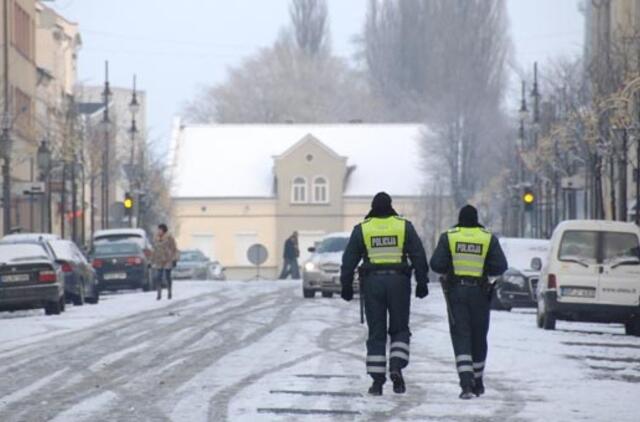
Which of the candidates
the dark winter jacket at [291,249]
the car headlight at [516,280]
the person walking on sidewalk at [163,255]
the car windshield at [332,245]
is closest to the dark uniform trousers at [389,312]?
the car headlight at [516,280]

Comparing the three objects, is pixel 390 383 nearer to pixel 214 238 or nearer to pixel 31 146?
pixel 31 146

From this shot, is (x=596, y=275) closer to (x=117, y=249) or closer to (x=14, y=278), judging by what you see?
(x=14, y=278)

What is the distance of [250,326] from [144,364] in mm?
9459

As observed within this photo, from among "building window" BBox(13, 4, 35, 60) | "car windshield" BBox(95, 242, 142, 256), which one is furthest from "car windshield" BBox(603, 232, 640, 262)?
"building window" BBox(13, 4, 35, 60)

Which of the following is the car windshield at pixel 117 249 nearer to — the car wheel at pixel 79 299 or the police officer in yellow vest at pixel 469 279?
the car wheel at pixel 79 299

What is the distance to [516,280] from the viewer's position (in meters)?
41.2

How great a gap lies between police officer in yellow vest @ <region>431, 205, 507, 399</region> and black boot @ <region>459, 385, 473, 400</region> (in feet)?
1.63

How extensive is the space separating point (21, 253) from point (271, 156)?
82.6 meters

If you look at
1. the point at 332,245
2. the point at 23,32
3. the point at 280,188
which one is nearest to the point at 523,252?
the point at 332,245

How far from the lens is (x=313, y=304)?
41.5 m

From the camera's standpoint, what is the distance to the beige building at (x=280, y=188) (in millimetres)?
118875

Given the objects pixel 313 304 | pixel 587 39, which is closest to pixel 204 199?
pixel 587 39

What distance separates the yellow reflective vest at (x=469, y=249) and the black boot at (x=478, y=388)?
0.99 meters

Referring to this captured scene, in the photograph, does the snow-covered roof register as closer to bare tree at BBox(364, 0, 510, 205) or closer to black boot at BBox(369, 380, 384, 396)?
bare tree at BBox(364, 0, 510, 205)
